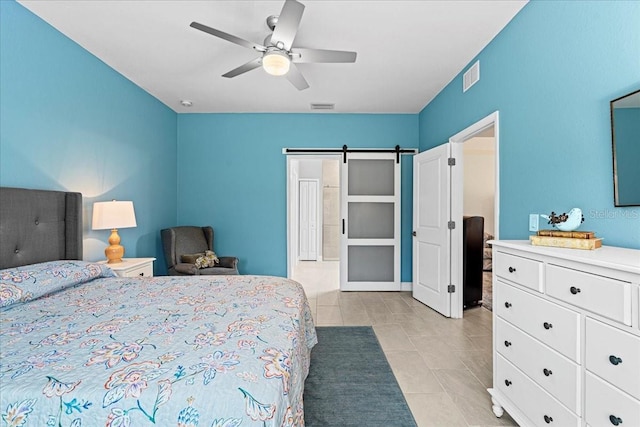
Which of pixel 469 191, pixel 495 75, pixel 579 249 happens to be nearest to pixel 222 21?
pixel 495 75

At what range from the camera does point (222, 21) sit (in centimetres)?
232

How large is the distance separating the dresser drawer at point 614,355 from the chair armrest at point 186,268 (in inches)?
137

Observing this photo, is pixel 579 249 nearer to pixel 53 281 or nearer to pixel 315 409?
pixel 315 409

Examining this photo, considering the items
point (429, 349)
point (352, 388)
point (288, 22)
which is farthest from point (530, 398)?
point (288, 22)

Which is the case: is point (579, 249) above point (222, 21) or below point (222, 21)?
below

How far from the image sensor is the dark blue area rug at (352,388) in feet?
5.89

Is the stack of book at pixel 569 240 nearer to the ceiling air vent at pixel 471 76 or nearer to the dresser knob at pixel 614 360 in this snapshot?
the dresser knob at pixel 614 360

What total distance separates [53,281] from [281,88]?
9.45ft

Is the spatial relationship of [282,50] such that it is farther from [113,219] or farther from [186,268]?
[186,268]

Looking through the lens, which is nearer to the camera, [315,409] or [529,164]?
[315,409]

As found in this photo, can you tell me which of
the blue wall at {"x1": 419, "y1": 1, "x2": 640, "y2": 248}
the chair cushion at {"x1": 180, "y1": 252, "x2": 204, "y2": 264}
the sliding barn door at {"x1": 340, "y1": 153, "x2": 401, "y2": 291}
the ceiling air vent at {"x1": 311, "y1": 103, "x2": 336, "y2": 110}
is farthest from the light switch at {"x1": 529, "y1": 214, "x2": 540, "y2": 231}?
the chair cushion at {"x1": 180, "y1": 252, "x2": 204, "y2": 264}

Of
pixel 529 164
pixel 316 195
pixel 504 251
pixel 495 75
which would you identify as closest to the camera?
pixel 504 251

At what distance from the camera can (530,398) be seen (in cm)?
152

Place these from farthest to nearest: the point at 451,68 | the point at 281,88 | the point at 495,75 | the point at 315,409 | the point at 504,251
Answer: the point at 281,88 < the point at 451,68 < the point at 495,75 < the point at 315,409 < the point at 504,251
